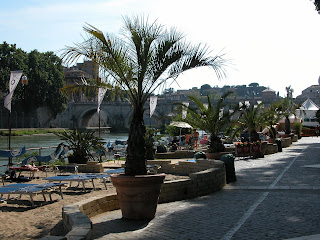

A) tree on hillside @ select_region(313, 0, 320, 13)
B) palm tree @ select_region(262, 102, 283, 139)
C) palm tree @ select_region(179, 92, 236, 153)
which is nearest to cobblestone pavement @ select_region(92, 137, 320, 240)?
palm tree @ select_region(179, 92, 236, 153)

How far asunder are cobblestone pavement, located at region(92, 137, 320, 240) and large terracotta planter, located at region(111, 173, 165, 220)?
16cm

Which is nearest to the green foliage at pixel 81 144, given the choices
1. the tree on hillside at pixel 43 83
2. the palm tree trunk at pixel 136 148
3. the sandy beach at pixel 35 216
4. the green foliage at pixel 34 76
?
the sandy beach at pixel 35 216

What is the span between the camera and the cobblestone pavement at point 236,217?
5703 millimetres

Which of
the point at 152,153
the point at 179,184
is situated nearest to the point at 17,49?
the point at 152,153

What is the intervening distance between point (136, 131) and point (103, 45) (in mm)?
1489

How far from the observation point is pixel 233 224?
6.23m

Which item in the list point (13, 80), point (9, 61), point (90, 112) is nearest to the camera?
point (13, 80)

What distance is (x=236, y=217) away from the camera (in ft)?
21.9

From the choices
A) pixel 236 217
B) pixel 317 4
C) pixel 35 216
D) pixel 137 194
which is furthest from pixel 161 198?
pixel 317 4

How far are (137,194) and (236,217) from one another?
4.96ft

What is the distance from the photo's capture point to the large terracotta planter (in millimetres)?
6493

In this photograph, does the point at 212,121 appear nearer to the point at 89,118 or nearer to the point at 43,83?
the point at 43,83

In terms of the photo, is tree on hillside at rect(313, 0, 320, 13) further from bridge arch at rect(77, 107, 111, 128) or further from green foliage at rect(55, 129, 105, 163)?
bridge arch at rect(77, 107, 111, 128)

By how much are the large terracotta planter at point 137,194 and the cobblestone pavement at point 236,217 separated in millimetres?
159
